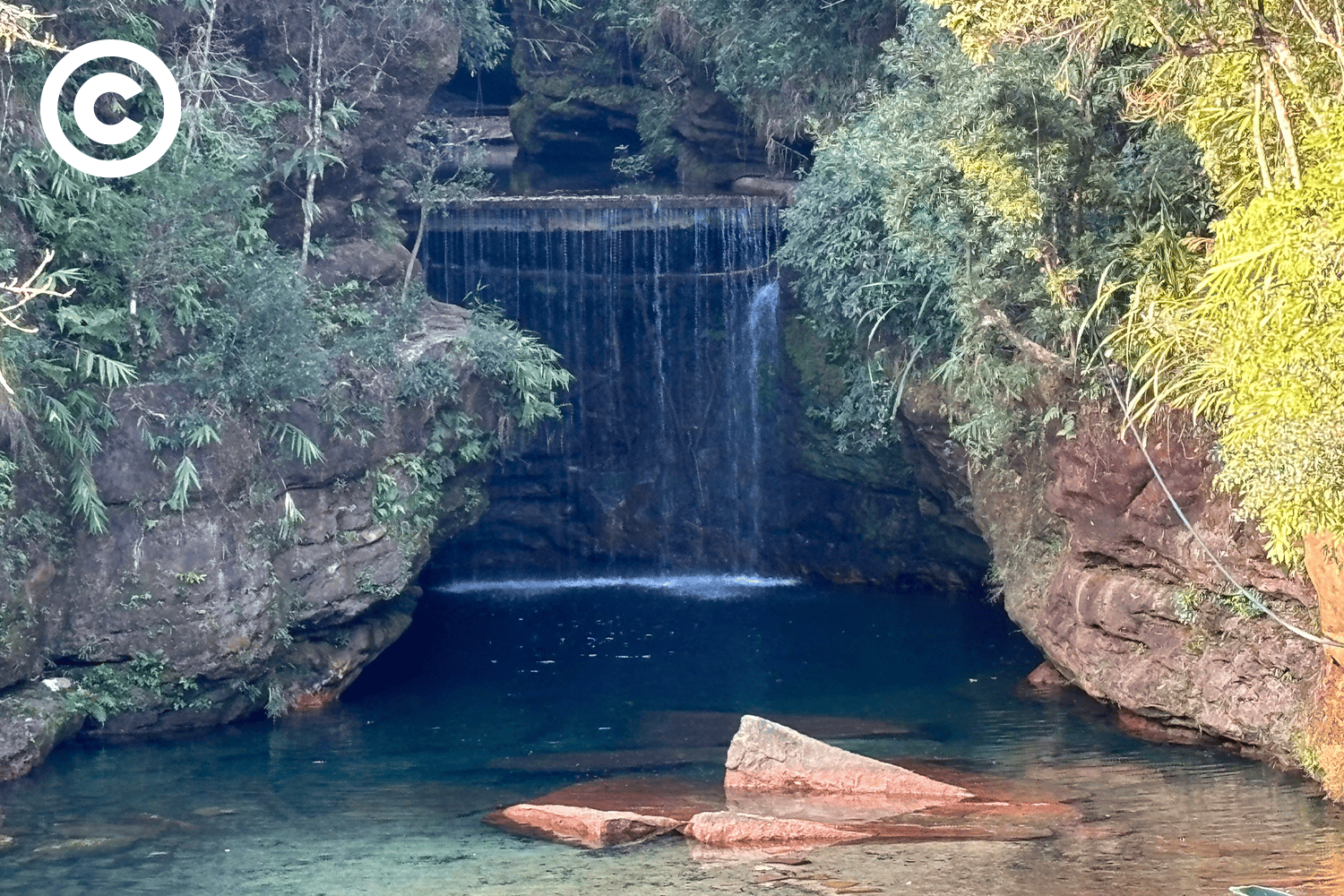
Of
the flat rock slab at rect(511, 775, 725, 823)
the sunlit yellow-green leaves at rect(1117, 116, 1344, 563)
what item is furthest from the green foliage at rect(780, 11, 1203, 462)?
the flat rock slab at rect(511, 775, 725, 823)

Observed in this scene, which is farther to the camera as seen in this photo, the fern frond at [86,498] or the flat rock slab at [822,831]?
the fern frond at [86,498]

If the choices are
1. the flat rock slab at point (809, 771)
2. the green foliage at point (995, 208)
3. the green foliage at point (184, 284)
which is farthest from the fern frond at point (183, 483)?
the green foliage at point (995, 208)

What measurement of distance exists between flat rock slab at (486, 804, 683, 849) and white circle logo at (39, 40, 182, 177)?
842 centimetres

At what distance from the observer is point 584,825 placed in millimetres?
12180

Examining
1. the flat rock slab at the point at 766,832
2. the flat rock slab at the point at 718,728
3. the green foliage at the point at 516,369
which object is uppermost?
the green foliage at the point at 516,369

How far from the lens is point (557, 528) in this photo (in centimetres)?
2498

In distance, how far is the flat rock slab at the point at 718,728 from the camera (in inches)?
610

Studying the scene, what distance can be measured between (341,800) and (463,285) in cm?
1123

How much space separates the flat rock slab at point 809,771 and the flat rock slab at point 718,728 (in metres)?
1.88

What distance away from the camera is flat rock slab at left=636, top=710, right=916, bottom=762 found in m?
15.5

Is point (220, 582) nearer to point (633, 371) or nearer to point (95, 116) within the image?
point (95, 116)

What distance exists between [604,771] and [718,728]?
2.07 meters

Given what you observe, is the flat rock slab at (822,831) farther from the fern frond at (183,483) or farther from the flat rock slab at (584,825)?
the fern frond at (183,483)

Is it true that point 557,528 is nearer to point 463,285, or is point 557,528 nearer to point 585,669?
point 463,285
